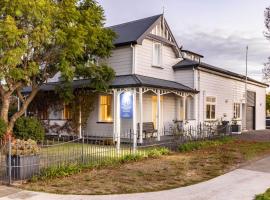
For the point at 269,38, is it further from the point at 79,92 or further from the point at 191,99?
the point at 79,92

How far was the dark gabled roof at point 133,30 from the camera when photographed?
68.8 ft

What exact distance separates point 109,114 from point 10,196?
45.2 ft

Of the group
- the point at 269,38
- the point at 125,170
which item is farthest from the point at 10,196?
the point at 269,38

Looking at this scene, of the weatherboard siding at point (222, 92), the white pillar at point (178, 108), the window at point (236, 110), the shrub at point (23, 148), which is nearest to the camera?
the shrub at point (23, 148)

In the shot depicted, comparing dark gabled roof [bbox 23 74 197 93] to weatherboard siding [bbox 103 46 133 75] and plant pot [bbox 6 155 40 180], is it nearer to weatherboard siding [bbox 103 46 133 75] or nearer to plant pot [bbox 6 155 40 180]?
weatherboard siding [bbox 103 46 133 75]

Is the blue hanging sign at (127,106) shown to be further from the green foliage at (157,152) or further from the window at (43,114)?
the window at (43,114)

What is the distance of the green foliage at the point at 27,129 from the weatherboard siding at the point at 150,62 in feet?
21.8

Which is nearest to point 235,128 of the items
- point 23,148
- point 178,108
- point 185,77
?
point 178,108

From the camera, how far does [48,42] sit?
55.2ft

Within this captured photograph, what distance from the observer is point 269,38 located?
2547 centimetres

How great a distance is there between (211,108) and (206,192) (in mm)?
18340

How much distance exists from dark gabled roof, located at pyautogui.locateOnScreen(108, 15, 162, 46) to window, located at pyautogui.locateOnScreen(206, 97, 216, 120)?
24.6 feet

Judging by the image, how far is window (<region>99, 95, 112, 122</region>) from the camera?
869 inches

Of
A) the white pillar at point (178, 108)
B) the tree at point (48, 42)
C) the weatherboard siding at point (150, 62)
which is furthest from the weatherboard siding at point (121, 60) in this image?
the white pillar at point (178, 108)
